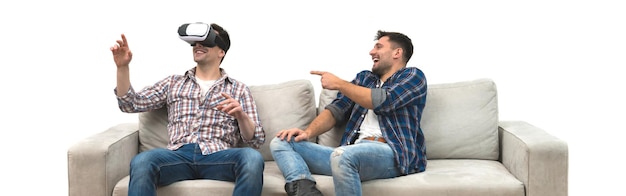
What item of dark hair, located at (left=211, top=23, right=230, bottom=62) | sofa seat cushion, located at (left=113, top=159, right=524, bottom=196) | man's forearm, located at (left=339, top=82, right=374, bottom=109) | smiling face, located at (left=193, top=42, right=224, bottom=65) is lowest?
sofa seat cushion, located at (left=113, top=159, right=524, bottom=196)

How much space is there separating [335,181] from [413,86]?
710mm

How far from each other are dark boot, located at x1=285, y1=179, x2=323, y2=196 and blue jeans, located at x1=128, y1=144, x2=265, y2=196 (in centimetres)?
16

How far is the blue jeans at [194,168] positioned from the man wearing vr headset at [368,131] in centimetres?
17

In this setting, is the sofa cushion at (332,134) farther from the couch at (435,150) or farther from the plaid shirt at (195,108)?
the plaid shirt at (195,108)

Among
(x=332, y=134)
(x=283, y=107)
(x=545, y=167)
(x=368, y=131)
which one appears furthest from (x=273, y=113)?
(x=545, y=167)

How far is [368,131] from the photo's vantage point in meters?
4.20

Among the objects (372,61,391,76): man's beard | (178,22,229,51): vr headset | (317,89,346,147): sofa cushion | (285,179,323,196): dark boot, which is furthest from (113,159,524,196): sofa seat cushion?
(178,22,229,51): vr headset

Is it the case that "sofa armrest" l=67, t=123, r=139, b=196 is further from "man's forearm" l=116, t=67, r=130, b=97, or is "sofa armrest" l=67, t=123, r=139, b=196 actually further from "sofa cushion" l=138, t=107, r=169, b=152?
"sofa cushion" l=138, t=107, r=169, b=152

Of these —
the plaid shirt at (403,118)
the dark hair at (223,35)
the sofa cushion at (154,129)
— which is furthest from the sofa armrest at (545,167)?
the sofa cushion at (154,129)

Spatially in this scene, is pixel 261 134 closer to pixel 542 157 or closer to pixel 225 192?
pixel 225 192

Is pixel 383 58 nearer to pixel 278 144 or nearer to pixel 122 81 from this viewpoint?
pixel 278 144

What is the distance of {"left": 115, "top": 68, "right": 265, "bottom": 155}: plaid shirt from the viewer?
13.7 feet

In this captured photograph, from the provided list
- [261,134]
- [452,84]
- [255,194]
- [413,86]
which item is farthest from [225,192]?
[452,84]

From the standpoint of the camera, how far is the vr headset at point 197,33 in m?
4.18
